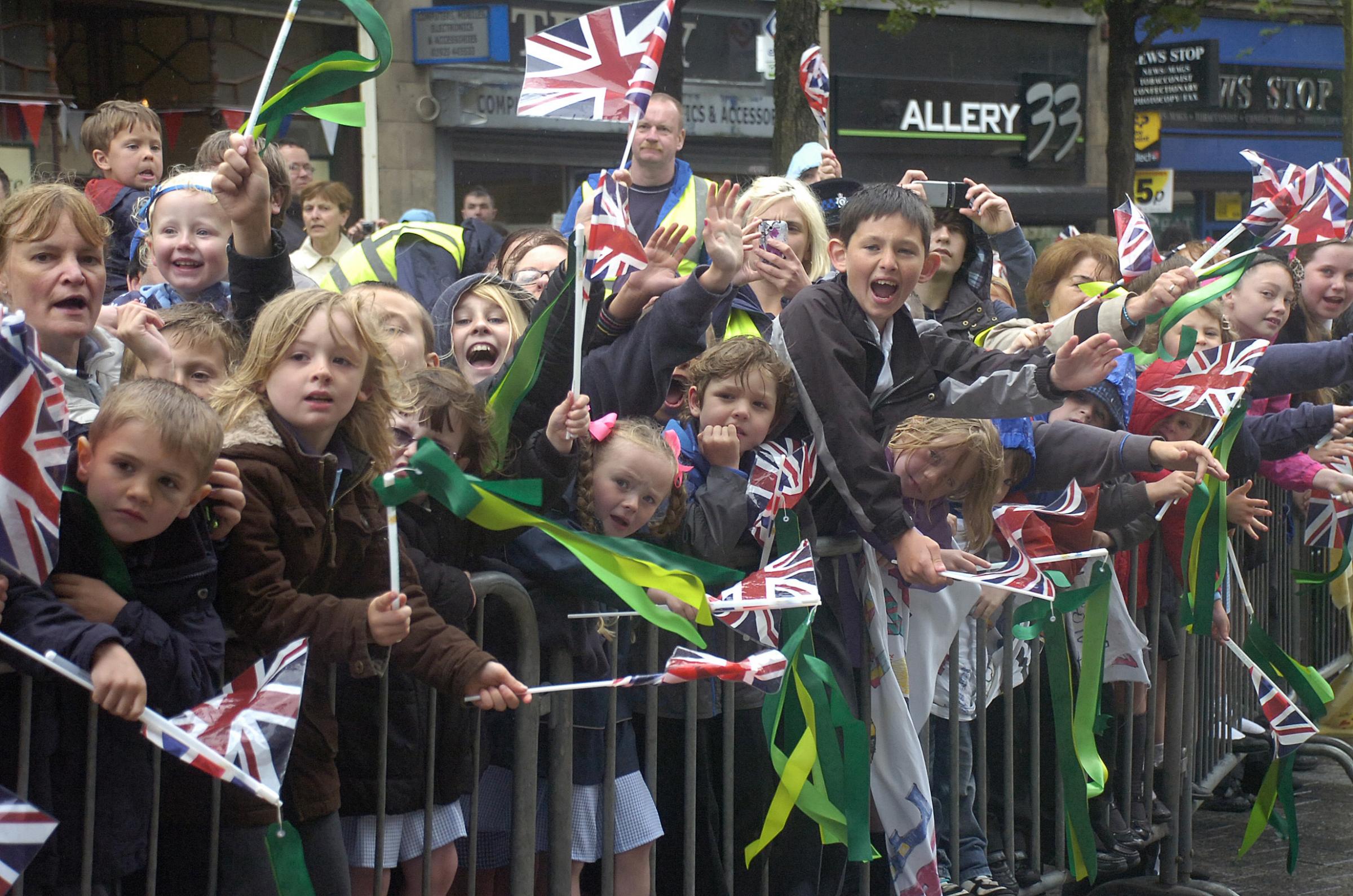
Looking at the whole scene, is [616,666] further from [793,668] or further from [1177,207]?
[1177,207]

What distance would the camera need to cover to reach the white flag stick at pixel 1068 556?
4.29 m

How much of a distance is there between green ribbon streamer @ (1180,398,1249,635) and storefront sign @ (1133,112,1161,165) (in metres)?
16.5

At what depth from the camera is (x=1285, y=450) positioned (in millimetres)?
5973

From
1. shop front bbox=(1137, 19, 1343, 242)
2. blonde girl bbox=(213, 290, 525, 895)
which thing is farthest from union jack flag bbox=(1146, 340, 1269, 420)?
shop front bbox=(1137, 19, 1343, 242)

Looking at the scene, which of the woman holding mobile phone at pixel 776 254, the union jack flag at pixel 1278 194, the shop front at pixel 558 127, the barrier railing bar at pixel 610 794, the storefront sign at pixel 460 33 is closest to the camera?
the barrier railing bar at pixel 610 794

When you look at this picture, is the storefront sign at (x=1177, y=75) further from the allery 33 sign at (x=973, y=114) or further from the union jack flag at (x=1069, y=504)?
the union jack flag at (x=1069, y=504)

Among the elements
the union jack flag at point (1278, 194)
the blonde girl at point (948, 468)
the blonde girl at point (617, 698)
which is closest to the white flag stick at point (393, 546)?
the blonde girl at point (617, 698)

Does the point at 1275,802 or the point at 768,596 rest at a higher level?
the point at 768,596

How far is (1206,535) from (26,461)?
11.6 feet

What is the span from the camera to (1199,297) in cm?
439

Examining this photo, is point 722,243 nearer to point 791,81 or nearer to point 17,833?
point 17,833

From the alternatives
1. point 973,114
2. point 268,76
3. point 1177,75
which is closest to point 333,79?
point 268,76

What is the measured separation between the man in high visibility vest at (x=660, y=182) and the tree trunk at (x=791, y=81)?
17.9 ft

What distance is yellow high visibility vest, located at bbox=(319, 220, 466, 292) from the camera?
554 centimetres
